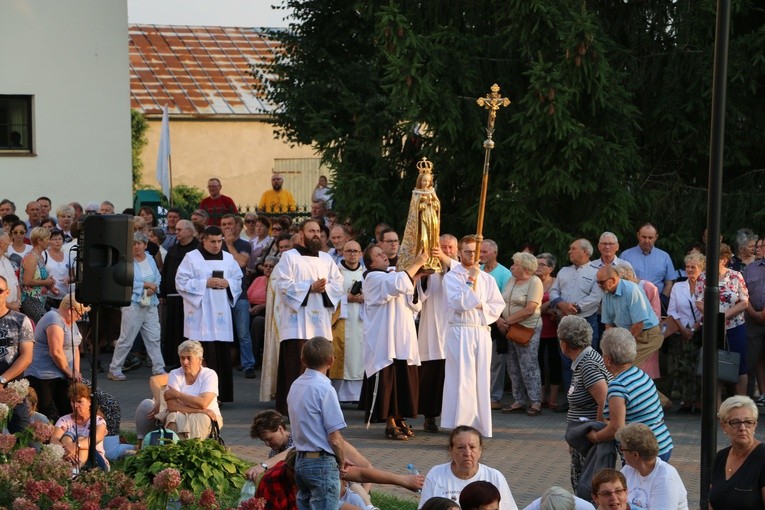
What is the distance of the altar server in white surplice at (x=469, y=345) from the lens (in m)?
13.8

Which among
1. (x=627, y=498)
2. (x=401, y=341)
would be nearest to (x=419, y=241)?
(x=401, y=341)

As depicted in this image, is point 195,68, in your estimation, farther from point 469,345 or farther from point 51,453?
point 51,453

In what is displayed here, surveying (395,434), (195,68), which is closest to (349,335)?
(395,434)

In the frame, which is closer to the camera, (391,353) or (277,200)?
(391,353)

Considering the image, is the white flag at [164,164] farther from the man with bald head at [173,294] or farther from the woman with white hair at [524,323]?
the woman with white hair at [524,323]

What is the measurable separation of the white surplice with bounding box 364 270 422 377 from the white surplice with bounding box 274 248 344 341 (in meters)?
0.84

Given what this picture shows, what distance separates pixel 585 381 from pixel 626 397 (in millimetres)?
455

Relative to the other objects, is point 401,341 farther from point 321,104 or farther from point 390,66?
point 321,104

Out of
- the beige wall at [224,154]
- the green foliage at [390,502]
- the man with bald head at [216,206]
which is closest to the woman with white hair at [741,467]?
the green foliage at [390,502]

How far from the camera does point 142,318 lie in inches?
712

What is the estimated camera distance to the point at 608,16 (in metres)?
19.4

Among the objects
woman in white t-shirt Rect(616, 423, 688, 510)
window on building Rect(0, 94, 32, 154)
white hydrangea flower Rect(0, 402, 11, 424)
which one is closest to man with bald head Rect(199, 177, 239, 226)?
window on building Rect(0, 94, 32, 154)

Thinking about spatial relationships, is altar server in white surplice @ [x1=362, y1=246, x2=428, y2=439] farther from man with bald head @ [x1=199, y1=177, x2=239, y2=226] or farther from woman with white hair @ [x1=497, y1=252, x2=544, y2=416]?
man with bald head @ [x1=199, y1=177, x2=239, y2=226]

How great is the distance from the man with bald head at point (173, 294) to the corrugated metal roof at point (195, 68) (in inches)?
1101
